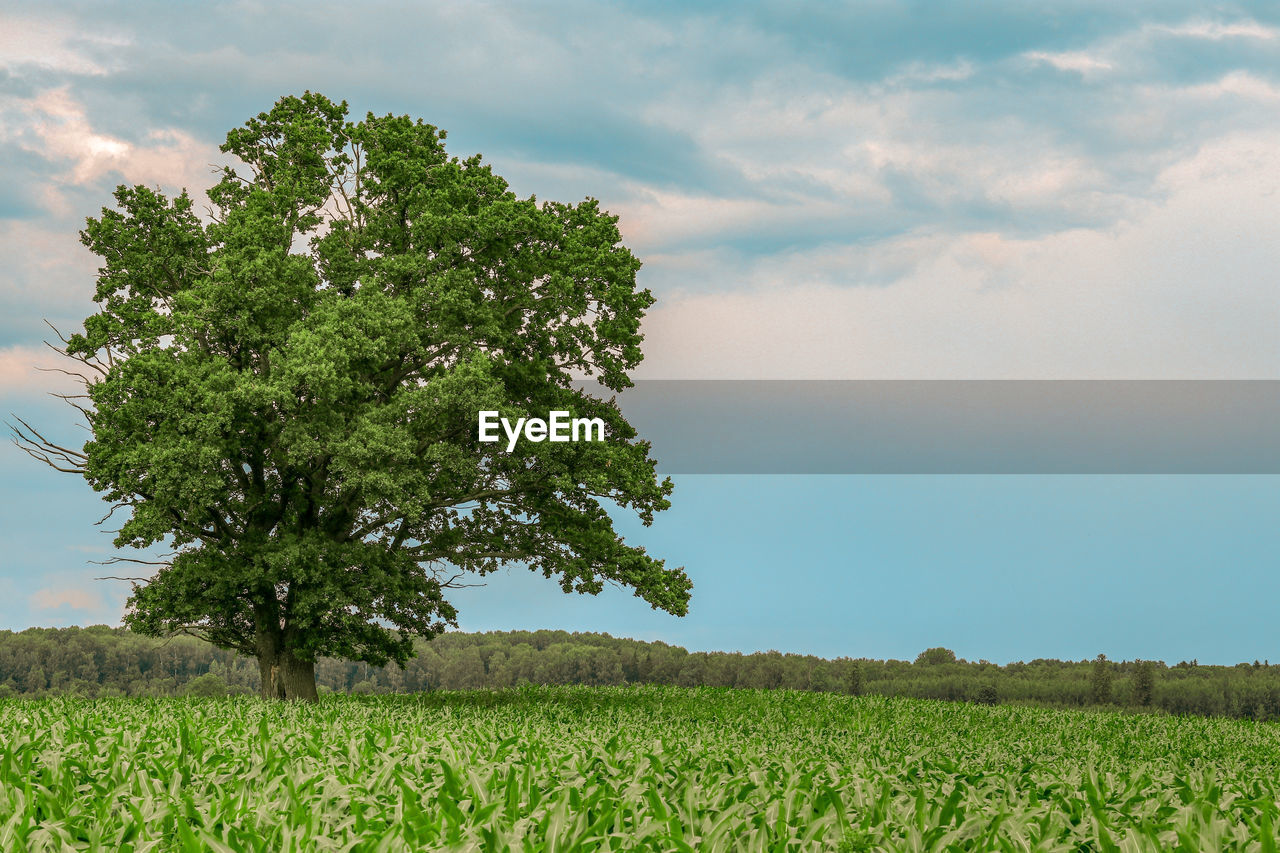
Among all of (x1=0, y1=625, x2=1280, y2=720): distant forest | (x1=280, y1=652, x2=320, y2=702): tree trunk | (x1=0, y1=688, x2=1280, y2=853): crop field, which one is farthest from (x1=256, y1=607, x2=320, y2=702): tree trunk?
(x1=0, y1=688, x2=1280, y2=853): crop field

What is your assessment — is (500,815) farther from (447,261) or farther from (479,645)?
(479,645)

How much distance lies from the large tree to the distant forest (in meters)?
7.54

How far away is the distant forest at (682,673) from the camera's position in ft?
105

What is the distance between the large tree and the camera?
18609 mm

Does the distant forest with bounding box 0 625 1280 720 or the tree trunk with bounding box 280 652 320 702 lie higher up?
the tree trunk with bounding box 280 652 320 702

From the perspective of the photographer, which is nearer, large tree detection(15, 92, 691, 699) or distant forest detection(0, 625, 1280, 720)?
large tree detection(15, 92, 691, 699)

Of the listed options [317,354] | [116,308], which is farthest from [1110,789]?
[116,308]

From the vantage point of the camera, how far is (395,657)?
22047 mm

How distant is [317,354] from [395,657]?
8.33m

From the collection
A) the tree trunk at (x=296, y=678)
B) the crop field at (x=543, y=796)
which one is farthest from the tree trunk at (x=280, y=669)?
the crop field at (x=543, y=796)

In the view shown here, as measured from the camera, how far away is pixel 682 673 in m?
33.2

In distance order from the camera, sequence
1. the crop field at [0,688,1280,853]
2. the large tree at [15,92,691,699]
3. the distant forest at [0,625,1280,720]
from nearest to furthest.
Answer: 1. the crop field at [0,688,1280,853]
2. the large tree at [15,92,691,699]
3. the distant forest at [0,625,1280,720]

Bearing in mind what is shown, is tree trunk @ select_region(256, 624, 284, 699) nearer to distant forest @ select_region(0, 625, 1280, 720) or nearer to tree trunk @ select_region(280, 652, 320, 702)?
tree trunk @ select_region(280, 652, 320, 702)

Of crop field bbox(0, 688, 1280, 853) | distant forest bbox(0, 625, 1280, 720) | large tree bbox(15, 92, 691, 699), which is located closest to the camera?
crop field bbox(0, 688, 1280, 853)
